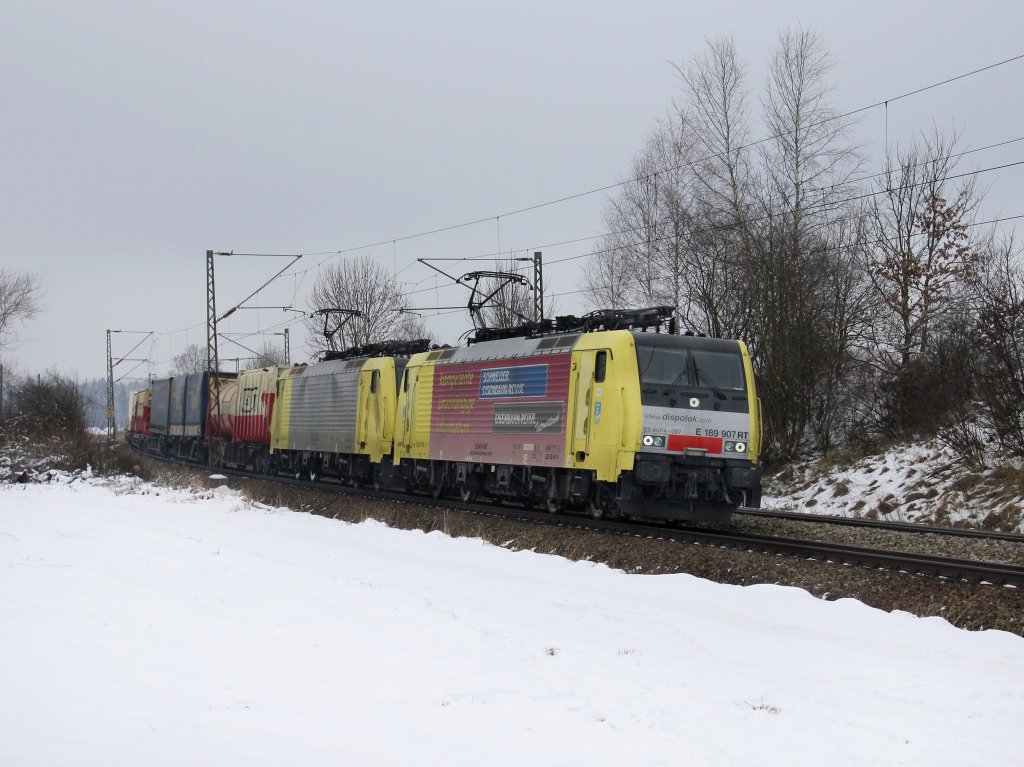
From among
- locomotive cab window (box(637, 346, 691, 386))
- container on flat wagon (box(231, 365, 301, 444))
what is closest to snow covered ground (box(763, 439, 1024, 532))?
locomotive cab window (box(637, 346, 691, 386))

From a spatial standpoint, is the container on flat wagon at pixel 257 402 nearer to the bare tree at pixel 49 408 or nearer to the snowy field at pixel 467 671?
the bare tree at pixel 49 408

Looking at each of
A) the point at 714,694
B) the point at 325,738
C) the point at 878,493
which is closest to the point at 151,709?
the point at 325,738

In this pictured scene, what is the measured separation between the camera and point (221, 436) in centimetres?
3525

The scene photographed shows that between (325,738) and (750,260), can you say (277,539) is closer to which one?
(325,738)

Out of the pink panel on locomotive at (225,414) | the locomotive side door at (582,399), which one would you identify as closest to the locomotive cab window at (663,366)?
the locomotive side door at (582,399)

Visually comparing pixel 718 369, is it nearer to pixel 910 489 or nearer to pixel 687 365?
pixel 687 365

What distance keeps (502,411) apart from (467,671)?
10855 millimetres

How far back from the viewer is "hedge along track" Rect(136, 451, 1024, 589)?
10016 mm

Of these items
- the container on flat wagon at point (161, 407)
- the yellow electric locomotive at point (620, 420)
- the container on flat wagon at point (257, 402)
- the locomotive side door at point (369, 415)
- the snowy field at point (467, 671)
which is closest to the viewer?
the snowy field at point (467, 671)

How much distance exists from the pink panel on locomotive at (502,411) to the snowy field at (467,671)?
4656mm

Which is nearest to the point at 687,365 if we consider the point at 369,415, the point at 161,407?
the point at 369,415

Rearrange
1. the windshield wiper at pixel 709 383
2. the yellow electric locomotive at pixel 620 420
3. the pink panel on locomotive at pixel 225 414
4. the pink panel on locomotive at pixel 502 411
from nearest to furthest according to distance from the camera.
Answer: the yellow electric locomotive at pixel 620 420 → the windshield wiper at pixel 709 383 → the pink panel on locomotive at pixel 502 411 → the pink panel on locomotive at pixel 225 414

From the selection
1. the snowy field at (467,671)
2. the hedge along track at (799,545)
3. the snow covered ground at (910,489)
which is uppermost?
the snow covered ground at (910,489)

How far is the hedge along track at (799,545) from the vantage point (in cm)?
1002
